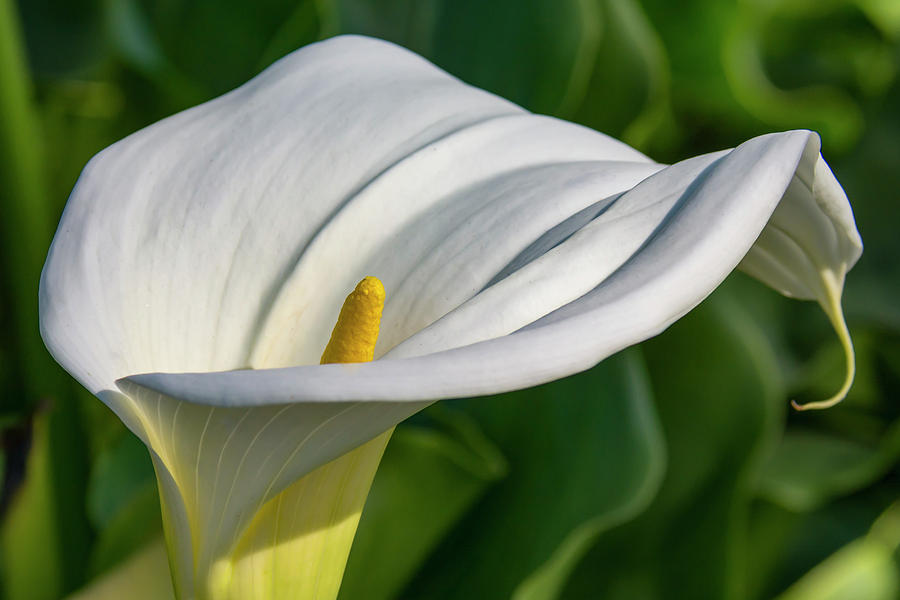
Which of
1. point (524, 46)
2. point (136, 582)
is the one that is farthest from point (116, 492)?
point (524, 46)

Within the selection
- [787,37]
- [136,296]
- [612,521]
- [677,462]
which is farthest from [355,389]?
[787,37]

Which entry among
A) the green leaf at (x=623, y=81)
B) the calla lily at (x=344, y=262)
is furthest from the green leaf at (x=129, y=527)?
the green leaf at (x=623, y=81)

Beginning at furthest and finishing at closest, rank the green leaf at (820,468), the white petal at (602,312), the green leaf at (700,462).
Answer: the green leaf at (820,468) < the green leaf at (700,462) < the white petal at (602,312)

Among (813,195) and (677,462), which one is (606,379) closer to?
(677,462)

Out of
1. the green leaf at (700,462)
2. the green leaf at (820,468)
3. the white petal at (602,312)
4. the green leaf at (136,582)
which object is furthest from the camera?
the green leaf at (820,468)

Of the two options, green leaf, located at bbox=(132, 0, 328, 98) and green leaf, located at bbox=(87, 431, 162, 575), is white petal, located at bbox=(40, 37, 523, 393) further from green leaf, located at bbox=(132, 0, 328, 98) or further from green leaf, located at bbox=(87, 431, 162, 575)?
green leaf, located at bbox=(132, 0, 328, 98)

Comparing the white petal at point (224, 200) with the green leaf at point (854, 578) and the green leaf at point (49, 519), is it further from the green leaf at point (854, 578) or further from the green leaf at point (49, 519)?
the green leaf at point (854, 578)

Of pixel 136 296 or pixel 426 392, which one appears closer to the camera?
pixel 426 392
